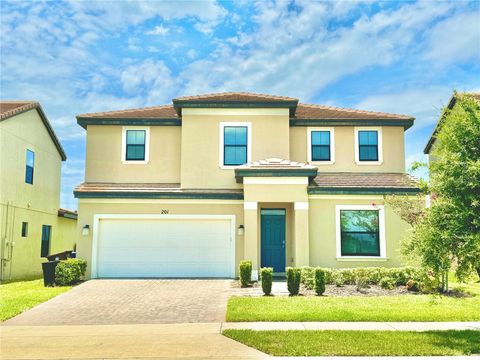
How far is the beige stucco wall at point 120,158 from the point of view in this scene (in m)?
21.6

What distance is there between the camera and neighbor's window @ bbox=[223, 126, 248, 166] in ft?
69.1

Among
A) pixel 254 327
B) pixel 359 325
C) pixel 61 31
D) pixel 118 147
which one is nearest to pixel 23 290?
pixel 118 147

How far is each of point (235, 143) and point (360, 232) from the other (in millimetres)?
6403

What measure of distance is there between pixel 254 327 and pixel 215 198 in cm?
950

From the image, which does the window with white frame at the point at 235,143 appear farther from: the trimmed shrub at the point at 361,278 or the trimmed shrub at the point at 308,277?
the trimmed shrub at the point at 361,278

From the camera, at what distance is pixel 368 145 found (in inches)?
864

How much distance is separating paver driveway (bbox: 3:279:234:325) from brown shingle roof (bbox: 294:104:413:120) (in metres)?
8.67

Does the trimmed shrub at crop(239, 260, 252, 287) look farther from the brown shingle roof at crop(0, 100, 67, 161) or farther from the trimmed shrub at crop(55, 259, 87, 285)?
the brown shingle roof at crop(0, 100, 67, 161)

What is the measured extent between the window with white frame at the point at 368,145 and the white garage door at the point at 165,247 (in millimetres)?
6735

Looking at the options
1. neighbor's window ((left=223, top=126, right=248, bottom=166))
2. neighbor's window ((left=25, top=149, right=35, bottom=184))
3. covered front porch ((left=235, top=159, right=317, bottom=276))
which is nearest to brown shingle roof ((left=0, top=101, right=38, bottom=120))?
neighbor's window ((left=25, top=149, right=35, bottom=184))

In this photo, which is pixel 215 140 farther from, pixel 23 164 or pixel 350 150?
pixel 23 164

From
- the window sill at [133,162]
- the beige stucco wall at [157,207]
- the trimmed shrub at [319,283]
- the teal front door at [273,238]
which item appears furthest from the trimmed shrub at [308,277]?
the window sill at [133,162]

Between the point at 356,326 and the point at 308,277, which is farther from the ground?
the point at 308,277

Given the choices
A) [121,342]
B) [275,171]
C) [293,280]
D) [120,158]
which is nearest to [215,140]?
[275,171]
